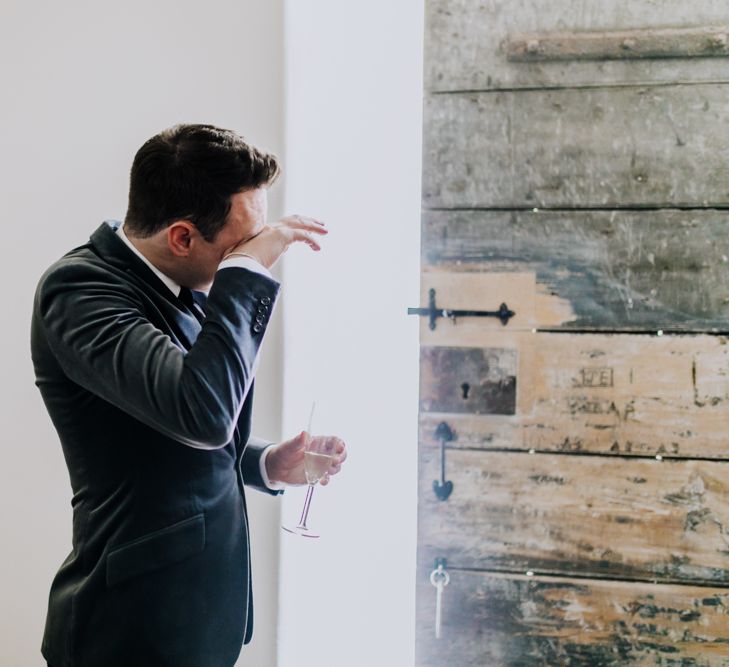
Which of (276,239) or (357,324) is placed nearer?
(276,239)

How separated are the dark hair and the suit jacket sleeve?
92 mm

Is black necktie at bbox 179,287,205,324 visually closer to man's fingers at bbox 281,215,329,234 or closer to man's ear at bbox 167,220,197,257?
man's ear at bbox 167,220,197,257

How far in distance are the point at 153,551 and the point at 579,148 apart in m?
1.06

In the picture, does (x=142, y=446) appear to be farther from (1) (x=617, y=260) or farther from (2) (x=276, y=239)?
(1) (x=617, y=260)

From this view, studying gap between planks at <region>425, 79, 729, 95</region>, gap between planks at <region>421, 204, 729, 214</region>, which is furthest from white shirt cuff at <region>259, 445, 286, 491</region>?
gap between planks at <region>425, 79, 729, 95</region>

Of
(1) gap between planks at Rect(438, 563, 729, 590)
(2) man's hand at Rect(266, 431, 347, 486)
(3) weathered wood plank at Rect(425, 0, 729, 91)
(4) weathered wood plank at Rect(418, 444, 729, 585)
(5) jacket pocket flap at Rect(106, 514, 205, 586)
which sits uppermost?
(3) weathered wood plank at Rect(425, 0, 729, 91)

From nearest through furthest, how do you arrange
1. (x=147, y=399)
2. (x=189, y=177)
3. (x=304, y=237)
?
(x=147, y=399) < (x=189, y=177) < (x=304, y=237)

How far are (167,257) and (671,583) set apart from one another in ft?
3.74

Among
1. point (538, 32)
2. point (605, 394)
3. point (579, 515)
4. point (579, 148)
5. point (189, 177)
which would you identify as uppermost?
point (538, 32)

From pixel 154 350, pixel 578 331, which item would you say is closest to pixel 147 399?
pixel 154 350

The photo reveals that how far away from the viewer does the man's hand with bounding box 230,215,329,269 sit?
3.17ft

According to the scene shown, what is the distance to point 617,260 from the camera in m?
1.39

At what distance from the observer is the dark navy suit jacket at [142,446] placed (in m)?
0.85

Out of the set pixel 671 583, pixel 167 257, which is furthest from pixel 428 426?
pixel 167 257
